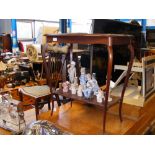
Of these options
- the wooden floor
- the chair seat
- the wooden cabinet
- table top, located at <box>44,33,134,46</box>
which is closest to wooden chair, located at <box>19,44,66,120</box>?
the chair seat

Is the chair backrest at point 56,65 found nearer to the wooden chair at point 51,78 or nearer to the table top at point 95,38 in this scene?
the wooden chair at point 51,78

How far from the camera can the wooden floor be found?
5.95 feet

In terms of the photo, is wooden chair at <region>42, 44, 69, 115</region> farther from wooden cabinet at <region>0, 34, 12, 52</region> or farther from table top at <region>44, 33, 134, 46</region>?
wooden cabinet at <region>0, 34, 12, 52</region>

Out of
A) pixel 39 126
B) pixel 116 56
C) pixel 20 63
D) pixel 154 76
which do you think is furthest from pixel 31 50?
pixel 39 126

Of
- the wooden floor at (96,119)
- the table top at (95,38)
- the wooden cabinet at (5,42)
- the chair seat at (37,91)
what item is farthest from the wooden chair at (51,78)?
the wooden cabinet at (5,42)

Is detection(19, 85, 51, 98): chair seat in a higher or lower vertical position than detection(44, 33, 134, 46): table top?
lower

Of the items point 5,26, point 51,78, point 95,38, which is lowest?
point 51,78

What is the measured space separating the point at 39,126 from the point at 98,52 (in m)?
1.11

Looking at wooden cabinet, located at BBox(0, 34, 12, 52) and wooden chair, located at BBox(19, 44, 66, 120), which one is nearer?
wooden chair, located at BBox(19, 44, 66, 120)

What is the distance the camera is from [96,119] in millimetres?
2029

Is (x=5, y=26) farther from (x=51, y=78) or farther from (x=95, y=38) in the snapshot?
(x=95, y=38)

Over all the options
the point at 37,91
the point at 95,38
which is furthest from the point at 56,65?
the point at 95,38

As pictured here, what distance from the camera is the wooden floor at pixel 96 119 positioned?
5.95 feet

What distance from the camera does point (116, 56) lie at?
2.61 meters
